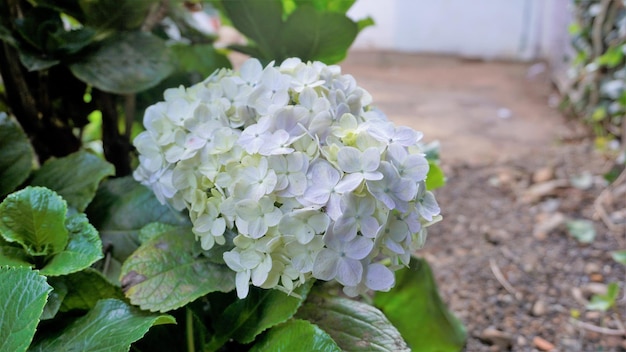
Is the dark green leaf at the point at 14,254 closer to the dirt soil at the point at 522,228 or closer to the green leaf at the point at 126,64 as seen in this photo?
the green leaf at the point at 126,64

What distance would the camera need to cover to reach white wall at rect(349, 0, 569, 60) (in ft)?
15.2

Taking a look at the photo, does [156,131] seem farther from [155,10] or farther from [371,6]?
[371,6]

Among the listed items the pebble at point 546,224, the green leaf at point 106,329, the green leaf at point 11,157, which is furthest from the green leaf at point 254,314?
the pebble at point 546,224

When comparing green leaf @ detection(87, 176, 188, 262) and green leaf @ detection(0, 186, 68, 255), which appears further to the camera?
green leaf @ detection(87, 176, 188, 262)

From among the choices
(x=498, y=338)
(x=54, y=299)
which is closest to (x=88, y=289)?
(x=54, y=299)

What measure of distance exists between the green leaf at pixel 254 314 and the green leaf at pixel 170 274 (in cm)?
5

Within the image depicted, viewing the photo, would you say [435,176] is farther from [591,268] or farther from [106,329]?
[591,268]

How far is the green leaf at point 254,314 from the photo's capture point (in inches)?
26.0

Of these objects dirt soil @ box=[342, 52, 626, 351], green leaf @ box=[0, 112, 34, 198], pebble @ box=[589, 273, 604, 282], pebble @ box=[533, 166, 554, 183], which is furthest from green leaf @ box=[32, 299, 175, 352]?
pebble @ box=[533, 166, 554, 183]

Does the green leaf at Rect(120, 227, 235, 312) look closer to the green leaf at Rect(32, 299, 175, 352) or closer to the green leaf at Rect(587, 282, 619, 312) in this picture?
the green leaf at Rect(32, 299, 175, 352)

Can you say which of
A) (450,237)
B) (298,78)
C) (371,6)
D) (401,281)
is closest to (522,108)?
(371,6)

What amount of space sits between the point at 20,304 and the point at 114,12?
53 cm

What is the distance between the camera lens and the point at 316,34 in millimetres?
913

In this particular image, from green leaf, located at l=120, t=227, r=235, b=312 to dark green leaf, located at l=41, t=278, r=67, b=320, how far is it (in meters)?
0.07
